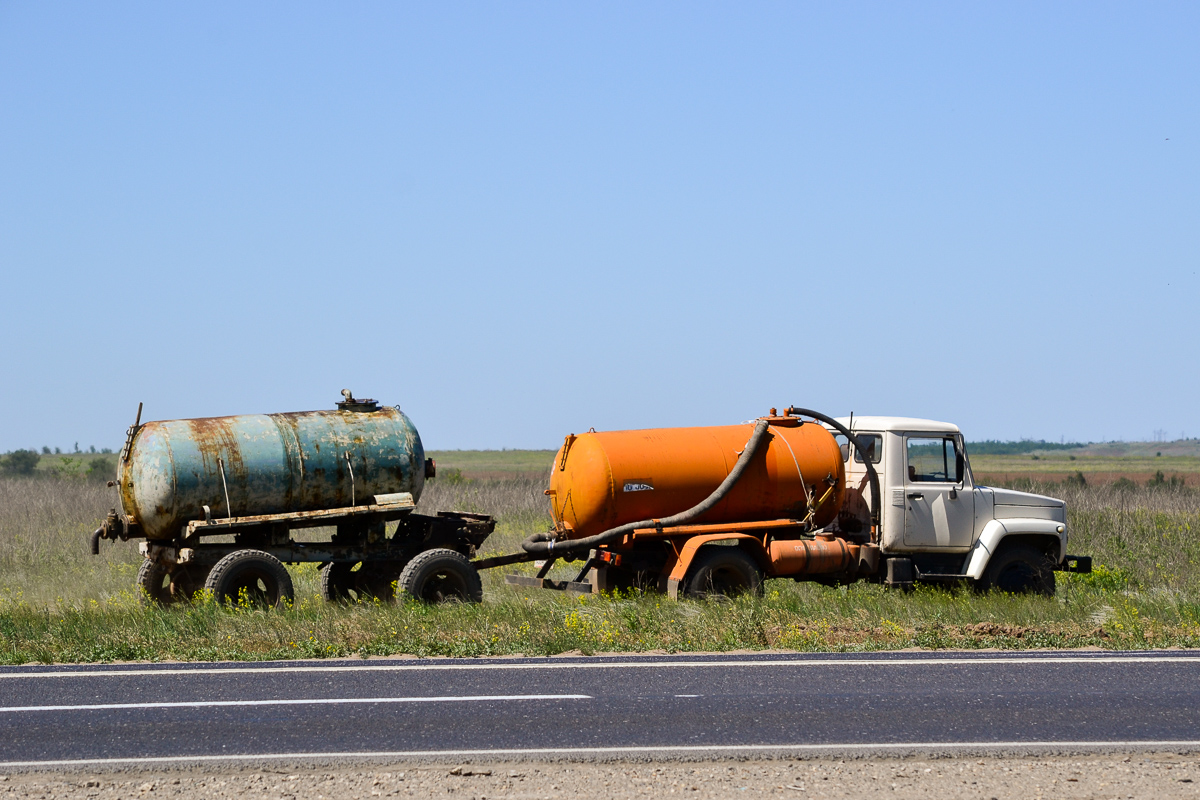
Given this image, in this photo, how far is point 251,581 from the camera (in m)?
14.3

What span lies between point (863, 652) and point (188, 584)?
26.5ft

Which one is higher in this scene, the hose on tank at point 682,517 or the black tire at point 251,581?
the hose on tank at point 682,517

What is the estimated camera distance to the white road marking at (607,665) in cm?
1053

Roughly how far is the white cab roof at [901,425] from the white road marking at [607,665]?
4.50m

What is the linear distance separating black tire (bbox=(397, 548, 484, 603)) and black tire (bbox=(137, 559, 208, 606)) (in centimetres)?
247

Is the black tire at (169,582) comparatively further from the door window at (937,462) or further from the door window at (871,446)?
the door window at (937,462)

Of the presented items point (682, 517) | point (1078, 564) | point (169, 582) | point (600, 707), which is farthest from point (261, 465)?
point (1078, 564)

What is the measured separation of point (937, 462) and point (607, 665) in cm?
638

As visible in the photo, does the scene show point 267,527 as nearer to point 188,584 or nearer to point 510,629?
point 188,584

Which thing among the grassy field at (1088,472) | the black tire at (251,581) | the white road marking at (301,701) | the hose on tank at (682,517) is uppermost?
the hose on tank at (682,517)

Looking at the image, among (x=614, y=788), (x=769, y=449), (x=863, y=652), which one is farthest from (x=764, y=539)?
(x=614, y=788)

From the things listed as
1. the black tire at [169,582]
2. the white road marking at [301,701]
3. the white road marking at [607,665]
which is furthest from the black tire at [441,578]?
the white road marking at [301,701]

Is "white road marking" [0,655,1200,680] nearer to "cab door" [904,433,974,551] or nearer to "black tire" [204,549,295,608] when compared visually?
"black tire" [204,549,295,608]

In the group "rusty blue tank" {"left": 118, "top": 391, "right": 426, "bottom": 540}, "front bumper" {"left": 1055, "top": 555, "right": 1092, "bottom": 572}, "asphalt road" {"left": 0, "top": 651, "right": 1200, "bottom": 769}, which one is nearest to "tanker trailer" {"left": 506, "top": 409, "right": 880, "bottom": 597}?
"rusty blue tank" {"left": 118, "top": 391, "right": 426, "bottom": 540}
